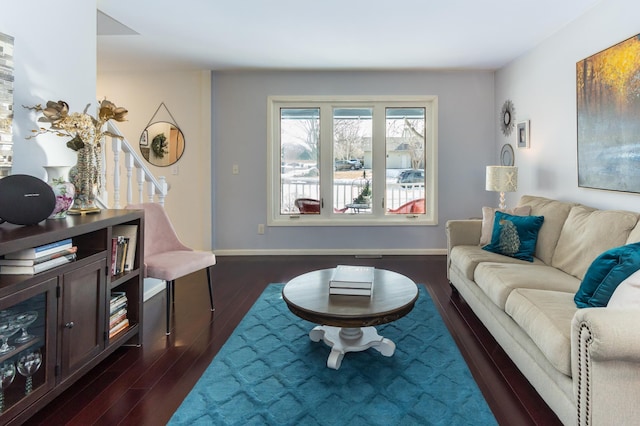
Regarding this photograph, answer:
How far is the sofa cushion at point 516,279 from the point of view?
2344 millimetres

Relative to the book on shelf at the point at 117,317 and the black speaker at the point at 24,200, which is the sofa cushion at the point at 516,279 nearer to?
the book on shelf at the point at 117,317

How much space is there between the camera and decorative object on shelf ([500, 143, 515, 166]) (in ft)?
15.5

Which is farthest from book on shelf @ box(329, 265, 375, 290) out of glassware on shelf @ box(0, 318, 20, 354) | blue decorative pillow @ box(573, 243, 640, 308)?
glassware on shelf @ box(0, 318, 20, 354)

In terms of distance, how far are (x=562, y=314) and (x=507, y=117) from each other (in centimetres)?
358

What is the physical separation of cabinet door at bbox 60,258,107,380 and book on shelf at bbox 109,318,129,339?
12cm

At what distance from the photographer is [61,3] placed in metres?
2.57

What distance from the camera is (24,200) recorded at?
1837mm

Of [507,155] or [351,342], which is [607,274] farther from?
[507,155]

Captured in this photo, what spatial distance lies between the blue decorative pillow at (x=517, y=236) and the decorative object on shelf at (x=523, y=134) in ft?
4.85

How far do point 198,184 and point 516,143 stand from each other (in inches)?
157

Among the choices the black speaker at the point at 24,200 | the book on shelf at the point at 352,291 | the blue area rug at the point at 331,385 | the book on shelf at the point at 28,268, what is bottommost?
the blue area rug at the point at 331,385

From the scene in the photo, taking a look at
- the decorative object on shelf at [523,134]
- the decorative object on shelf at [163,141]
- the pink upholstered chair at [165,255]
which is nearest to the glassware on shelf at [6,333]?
the pink upholstered chair at [165,255]

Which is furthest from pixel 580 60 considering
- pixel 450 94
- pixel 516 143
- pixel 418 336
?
pixel 418 336

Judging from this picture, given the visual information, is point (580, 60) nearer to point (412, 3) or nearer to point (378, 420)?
point (412, 3)
